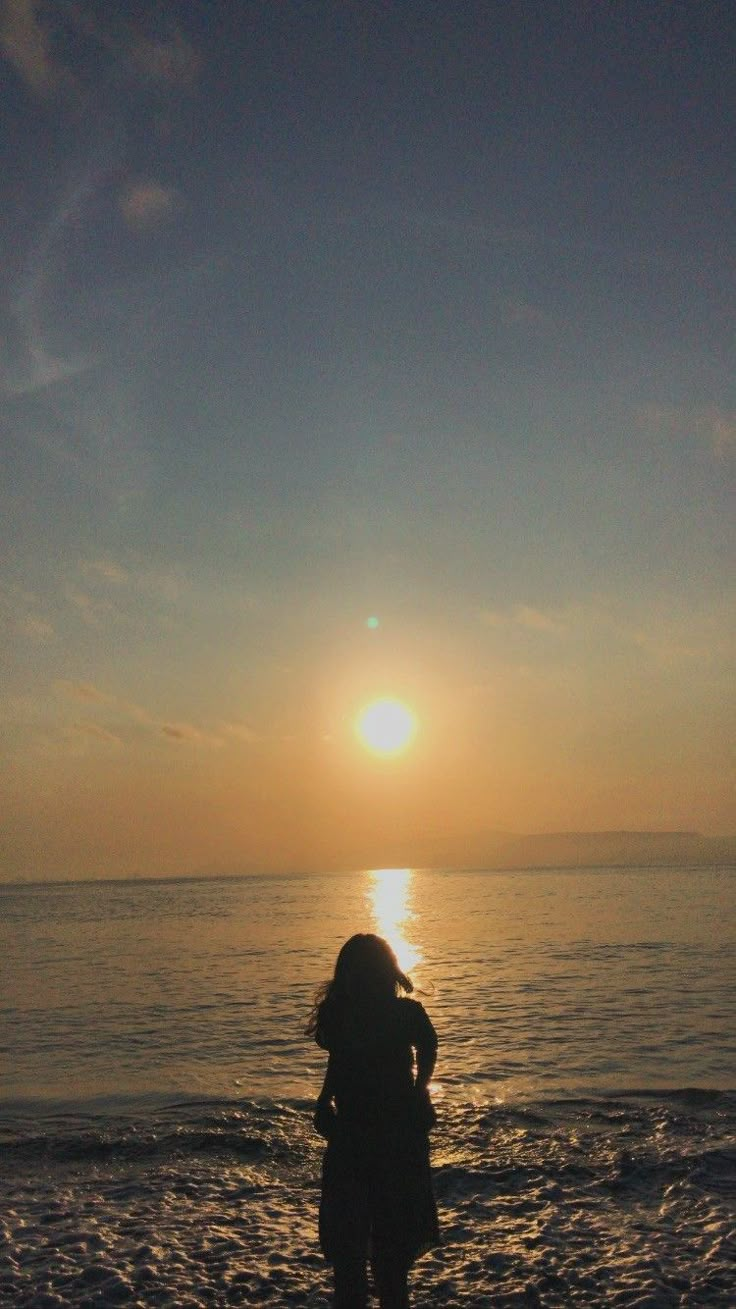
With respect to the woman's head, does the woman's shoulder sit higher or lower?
lower

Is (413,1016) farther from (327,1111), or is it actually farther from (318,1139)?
(318,1139)

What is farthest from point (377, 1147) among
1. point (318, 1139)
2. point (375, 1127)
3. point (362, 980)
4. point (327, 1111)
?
point (318, 1139)

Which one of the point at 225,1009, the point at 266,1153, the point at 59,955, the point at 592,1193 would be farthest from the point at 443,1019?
the point at 59,955

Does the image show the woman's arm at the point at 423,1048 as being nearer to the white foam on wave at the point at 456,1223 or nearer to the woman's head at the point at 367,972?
the woman's head at the point at 367,972

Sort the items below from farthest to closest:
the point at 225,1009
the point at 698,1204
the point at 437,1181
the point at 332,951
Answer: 1. the point at 332,951
2. the point at 225,1009
3. the point at 437,1181
4. the point at 698,1204

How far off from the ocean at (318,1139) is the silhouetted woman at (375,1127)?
6.50ft

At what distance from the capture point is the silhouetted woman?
5730 millimetres

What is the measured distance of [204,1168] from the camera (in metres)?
11.0

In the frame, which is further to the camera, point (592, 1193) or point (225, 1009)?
point (225, 1009)

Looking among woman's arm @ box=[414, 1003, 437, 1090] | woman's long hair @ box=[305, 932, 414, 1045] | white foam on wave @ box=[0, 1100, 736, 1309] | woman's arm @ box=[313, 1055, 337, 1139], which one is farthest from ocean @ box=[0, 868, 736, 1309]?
woman's long hair @ box=[305, 932, 414, 1045]

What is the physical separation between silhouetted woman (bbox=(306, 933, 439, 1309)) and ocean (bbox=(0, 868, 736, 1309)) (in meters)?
1.98

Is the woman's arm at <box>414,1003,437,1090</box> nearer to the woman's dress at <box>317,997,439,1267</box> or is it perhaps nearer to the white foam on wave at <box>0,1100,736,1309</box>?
the woman's dress at <box>317,997,439,1267</box>

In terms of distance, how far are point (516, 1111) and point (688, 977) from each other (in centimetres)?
1567

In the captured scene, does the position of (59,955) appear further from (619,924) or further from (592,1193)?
(592,1193)
